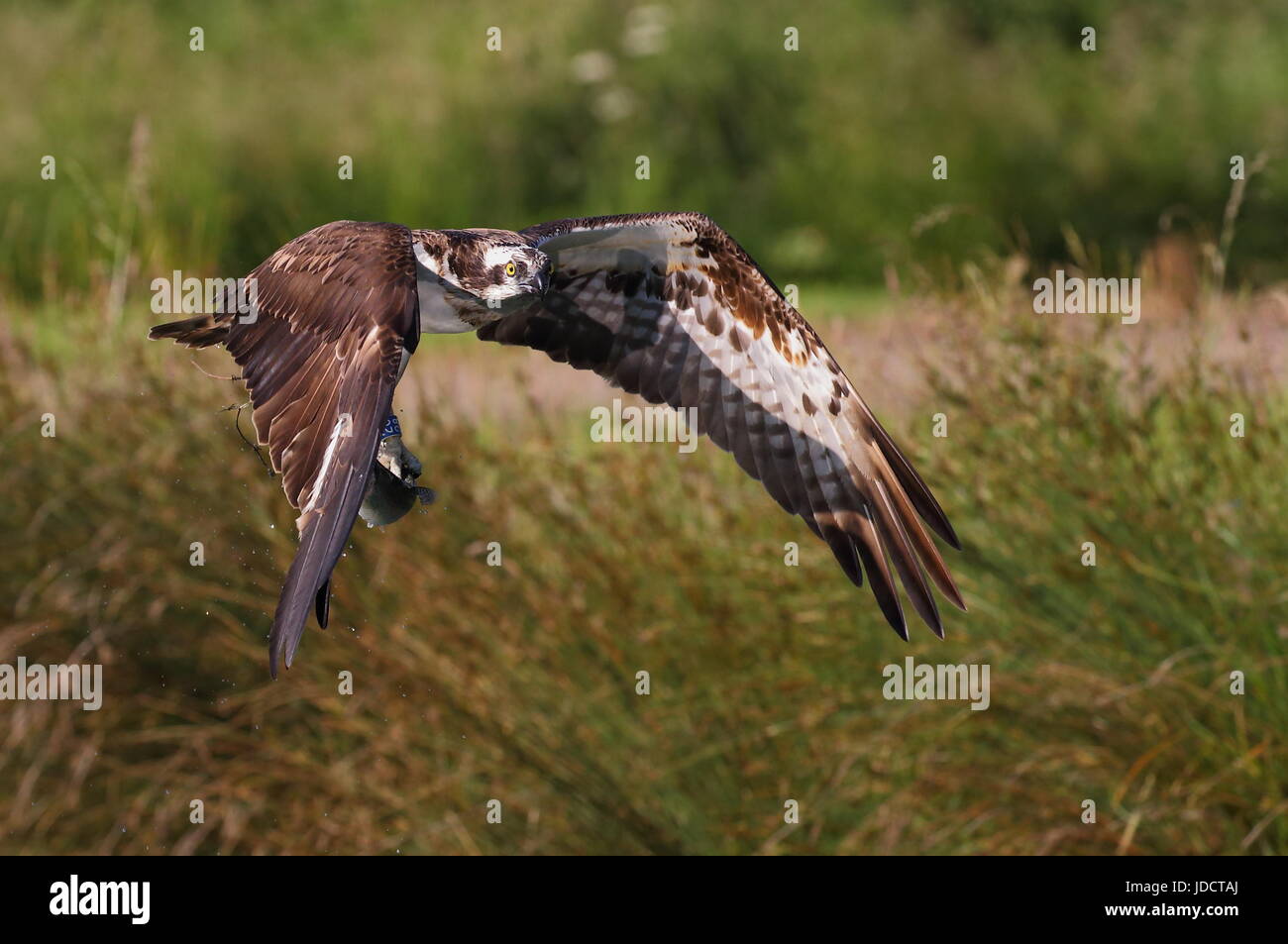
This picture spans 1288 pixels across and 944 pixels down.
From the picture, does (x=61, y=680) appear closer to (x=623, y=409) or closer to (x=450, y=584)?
(x=450, y=584)

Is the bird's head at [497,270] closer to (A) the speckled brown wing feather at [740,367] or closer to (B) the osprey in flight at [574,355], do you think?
(B) the osprey in flight at [574,355]

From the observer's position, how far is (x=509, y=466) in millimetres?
6363

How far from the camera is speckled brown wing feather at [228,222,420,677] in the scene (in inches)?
126

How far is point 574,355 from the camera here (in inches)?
199

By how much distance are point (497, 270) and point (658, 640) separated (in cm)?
224

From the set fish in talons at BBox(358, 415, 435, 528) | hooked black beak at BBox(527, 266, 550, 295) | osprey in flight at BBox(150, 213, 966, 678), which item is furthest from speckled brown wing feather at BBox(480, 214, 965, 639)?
fish in talons at BBox(358, 415, 435, 528)

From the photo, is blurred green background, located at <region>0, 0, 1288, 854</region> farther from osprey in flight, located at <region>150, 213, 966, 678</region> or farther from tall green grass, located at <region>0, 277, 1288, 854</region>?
osprey in flight, located at <region>150, 213, 966, 678</region>

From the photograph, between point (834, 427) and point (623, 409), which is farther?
point (623, 409)

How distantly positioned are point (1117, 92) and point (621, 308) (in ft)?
41.6

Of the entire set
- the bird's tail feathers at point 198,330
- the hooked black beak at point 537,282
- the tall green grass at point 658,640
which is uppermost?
the hooked black beak at point 537,282

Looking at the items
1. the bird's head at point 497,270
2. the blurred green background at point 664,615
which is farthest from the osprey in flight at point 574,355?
the blurred green background at point 664,615

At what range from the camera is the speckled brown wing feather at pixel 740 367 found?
470 cm

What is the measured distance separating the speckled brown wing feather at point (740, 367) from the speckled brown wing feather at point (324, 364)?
3.07 ft

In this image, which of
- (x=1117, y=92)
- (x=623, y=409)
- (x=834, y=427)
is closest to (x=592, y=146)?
(x=1117, y=92)
